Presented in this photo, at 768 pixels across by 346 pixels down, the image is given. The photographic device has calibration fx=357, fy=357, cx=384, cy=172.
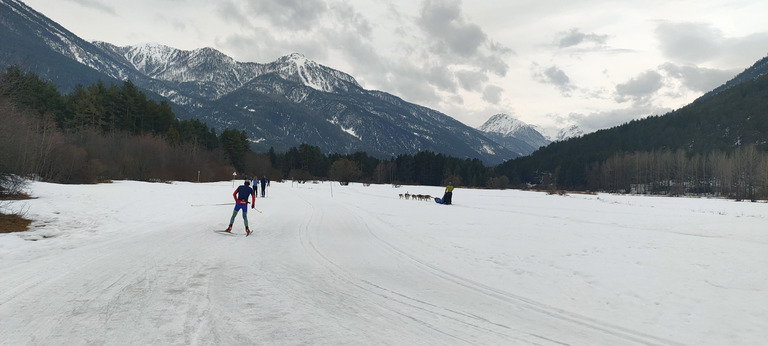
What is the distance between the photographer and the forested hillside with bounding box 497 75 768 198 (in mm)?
96688

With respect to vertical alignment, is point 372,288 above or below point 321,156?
below

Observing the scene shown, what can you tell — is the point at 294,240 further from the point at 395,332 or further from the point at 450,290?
the point at 395,332

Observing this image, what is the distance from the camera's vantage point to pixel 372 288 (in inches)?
254

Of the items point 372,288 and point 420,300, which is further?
point 372,288

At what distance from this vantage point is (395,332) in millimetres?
4488

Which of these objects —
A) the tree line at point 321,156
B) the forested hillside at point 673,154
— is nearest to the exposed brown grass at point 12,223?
the tree line at point 321,156

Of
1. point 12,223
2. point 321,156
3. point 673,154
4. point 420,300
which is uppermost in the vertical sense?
point 673,154

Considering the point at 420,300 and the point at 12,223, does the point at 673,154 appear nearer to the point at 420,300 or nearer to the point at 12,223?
the point at 420,300

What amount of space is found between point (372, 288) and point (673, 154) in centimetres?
14854

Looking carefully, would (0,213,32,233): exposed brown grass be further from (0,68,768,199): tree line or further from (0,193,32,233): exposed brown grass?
(0,68,768,199): tree line

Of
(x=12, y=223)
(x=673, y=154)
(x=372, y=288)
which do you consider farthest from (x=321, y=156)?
(x=372, y=288)

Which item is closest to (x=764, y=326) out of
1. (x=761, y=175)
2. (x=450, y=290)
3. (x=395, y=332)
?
(x=450, y=290)

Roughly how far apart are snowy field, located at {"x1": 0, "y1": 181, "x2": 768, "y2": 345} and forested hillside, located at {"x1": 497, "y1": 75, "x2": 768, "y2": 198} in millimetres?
92275

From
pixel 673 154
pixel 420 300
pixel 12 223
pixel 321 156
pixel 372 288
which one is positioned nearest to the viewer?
pixel 420 300
